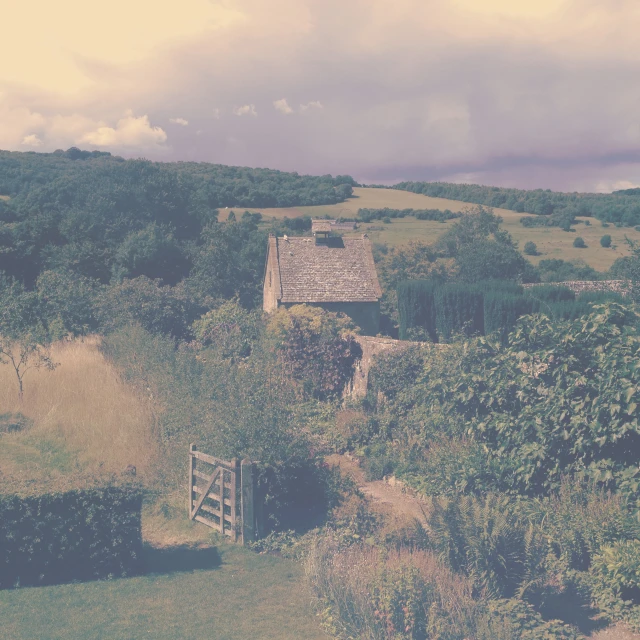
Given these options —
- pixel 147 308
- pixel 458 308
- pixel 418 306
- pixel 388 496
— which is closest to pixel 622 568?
pixel 388 496

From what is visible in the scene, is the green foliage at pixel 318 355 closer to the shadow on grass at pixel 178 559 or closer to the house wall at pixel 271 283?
the shadow on grass at pixel 178 559

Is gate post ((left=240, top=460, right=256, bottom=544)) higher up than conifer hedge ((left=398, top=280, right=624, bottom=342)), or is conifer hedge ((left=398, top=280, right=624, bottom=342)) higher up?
conifer hedge ((left=398, top=280, right=624, bottom=342))

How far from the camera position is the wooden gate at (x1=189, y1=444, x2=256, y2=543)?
1155 cm

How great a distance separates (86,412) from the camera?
17.5 meters

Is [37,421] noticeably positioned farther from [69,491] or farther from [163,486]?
[69,491]

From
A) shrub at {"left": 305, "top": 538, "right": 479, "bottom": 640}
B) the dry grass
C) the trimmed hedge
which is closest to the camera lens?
shrub at {"left": 305, "top": 538, "right": 479, "bottom": 640}

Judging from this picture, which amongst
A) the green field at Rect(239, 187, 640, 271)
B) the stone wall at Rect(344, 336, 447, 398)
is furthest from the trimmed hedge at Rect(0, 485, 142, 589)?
the green field at Rect(239, 187, 640, 271)

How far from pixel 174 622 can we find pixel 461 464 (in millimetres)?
6252

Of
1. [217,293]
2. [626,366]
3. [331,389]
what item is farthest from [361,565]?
[217,293]

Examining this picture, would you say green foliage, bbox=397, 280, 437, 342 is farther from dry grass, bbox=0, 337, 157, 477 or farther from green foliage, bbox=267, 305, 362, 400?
dry grass, bbox=0, 337, 157, 477

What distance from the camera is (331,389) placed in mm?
21000

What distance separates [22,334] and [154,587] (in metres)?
13.5

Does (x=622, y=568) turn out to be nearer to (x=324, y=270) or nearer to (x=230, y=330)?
(x=230, y=330)

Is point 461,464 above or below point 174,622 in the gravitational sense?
above
